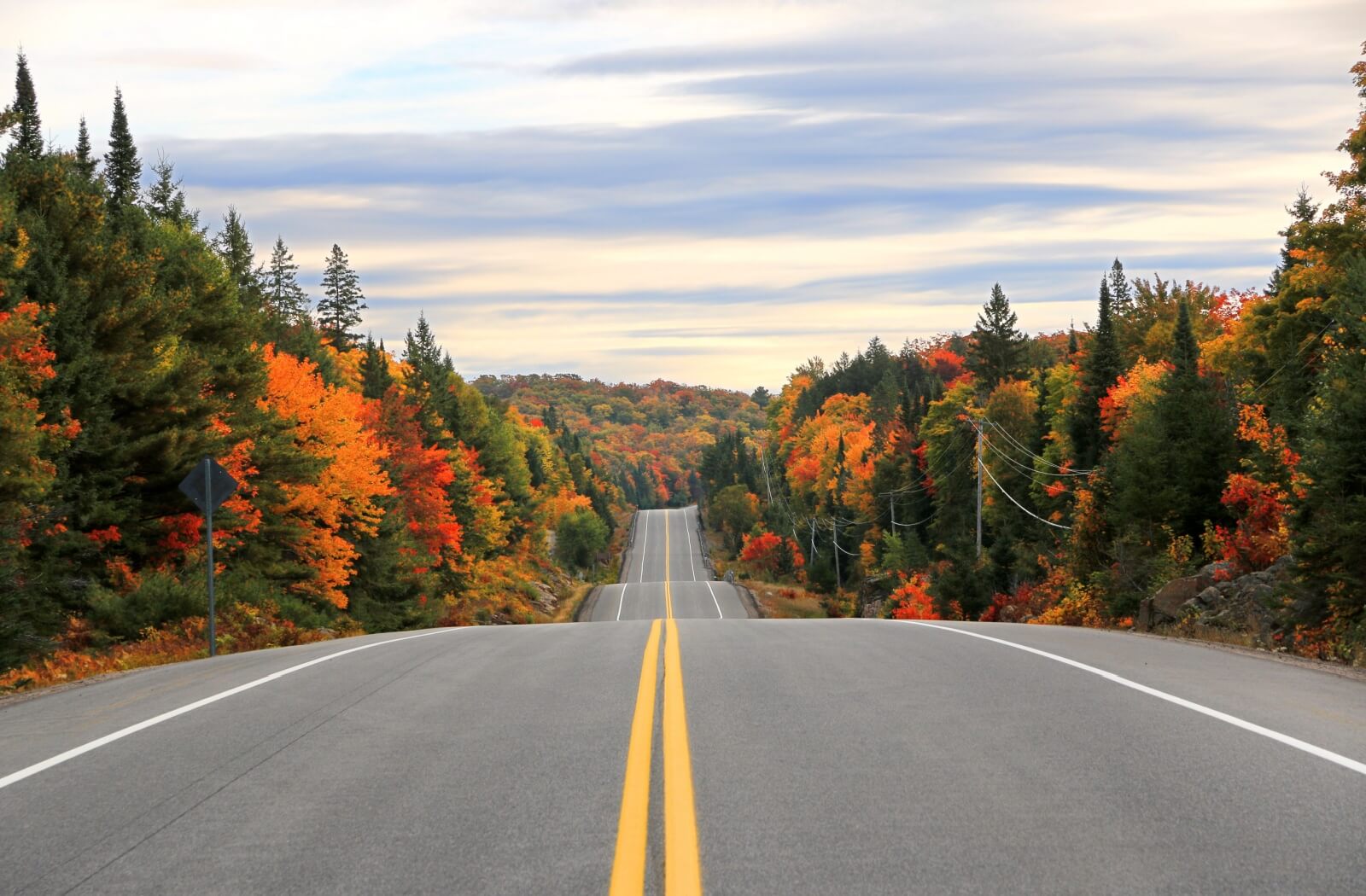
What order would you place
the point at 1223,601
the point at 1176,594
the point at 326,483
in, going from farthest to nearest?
the point at 326,483
the point at 1176,594
the point at 1223,601

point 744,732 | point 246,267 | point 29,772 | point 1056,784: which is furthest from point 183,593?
point 246,267

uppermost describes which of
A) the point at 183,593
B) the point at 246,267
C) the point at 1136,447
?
the point at 246,267

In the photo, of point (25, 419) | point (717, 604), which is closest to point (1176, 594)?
point (25, 419)

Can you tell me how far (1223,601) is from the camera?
24.0 m

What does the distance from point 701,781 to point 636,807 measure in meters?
0.67

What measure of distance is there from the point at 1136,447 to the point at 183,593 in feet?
99.1

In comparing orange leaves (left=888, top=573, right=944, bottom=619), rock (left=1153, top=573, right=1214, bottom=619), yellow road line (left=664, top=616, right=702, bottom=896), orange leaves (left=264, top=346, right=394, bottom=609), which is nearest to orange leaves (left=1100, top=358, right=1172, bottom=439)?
orange leaves (left=888, top=573, right=944, bottom=619)

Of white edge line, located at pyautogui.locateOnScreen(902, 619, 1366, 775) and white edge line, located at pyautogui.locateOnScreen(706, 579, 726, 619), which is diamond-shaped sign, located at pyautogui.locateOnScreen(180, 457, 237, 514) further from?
white edge line, located at pyautogui.locateOnScreen(706, 579, 726, 619)

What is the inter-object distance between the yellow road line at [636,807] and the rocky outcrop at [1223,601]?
13622mm

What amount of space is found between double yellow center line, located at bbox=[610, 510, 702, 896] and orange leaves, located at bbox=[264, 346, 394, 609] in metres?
32.0

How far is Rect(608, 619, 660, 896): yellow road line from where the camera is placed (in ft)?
16.2

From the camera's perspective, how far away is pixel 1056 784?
21.2ft

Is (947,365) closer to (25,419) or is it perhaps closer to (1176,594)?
(1176,594)

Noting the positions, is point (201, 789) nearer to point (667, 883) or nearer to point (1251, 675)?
point (667, 883)
